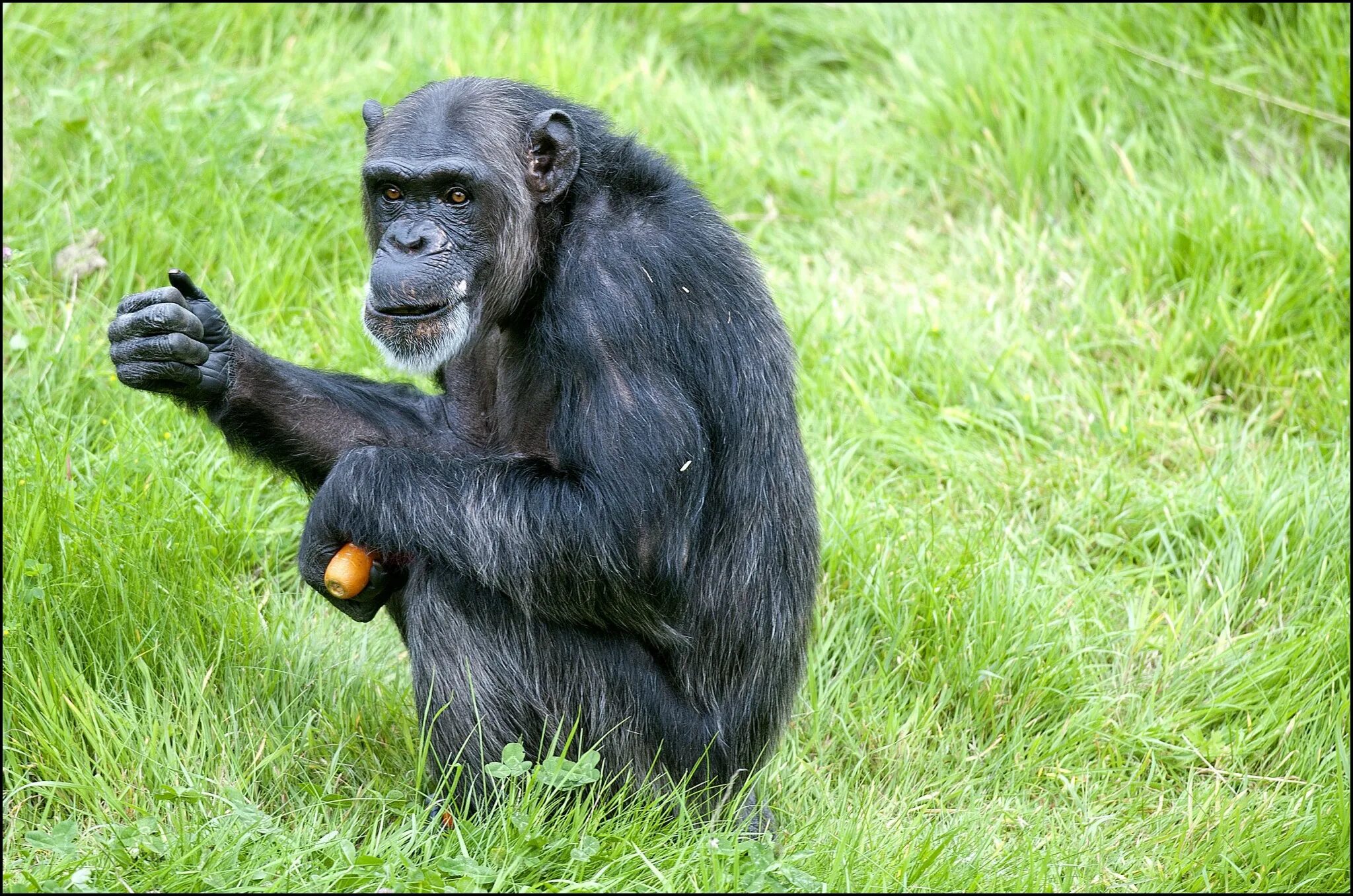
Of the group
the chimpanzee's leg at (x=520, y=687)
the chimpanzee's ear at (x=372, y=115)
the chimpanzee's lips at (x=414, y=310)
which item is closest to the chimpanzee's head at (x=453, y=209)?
the chimpanzee's lips at (x=414, y=310)

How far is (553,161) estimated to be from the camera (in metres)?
4.99

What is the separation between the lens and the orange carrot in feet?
15.6

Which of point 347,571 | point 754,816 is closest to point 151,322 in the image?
point 347,571

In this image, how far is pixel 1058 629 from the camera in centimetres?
597

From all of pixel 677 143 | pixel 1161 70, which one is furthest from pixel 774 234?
pixel 1161 70

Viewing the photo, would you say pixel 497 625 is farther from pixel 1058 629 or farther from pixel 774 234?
pixel 774 234

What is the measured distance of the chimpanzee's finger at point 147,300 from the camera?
15.6 feet

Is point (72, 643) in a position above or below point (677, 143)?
below

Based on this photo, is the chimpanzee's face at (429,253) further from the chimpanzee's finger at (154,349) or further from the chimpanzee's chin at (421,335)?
the chimpanzee's finger at (154,349)

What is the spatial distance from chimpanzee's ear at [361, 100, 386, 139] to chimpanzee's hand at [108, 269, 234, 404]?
2.82ft

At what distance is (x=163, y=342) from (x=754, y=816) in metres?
2.48

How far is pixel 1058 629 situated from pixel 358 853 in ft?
9.71

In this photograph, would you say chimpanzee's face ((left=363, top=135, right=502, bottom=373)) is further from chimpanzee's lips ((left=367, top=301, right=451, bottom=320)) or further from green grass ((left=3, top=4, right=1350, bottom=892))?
green grass ((left=3, top=4, right=1350, bottom=892))

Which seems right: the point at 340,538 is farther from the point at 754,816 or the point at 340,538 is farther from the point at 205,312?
the point at 754,816
